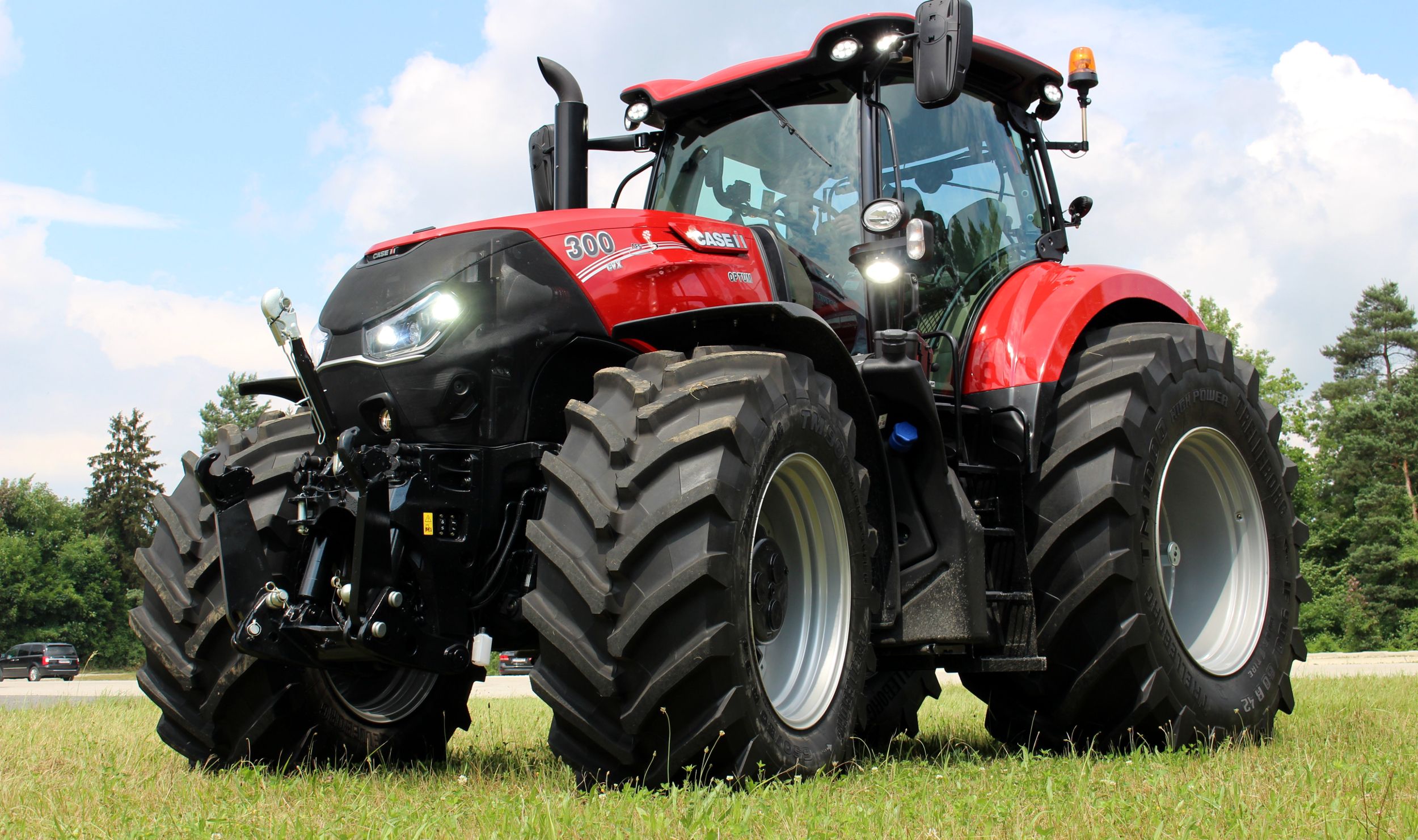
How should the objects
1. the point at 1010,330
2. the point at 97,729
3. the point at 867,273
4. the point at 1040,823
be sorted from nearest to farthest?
the point at 1040,823
the point at 867,273
the point at 1010,330
the point at 97,729

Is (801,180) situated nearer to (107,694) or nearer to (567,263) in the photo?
(567,263)

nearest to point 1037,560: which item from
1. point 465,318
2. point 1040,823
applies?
point 1040,823

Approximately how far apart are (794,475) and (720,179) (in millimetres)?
1941

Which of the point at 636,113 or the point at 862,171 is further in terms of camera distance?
the point at 636,113

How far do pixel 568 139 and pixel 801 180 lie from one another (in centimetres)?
100

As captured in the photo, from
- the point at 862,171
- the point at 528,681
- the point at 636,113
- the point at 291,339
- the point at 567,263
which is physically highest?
the point at 636,113

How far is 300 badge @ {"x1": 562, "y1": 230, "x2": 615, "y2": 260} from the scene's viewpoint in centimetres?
405

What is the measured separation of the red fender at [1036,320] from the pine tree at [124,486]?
62.7 m

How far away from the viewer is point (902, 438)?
4.64 metres

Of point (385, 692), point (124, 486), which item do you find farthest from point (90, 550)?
point (385, 692)

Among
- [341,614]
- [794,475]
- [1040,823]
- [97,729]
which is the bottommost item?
[97,729]

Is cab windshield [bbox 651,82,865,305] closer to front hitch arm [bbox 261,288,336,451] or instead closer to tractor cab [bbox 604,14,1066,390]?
tractor cab [bbox 604,14,1066,390]

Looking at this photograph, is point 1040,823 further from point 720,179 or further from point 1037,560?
point 720,179

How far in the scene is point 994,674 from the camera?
499 cm
